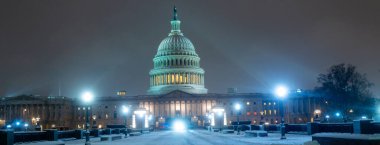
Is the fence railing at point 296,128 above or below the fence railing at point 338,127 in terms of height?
below

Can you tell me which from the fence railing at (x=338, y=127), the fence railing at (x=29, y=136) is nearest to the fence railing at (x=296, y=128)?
the fence railing at (x=338, y=127)

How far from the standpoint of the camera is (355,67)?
11150cm

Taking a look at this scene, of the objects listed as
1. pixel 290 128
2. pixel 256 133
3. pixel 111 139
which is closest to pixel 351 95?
pixel 290 128

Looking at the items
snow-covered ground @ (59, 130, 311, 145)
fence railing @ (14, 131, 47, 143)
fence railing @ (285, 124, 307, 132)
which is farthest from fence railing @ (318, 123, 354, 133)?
fence railing @ (14, 131, 47, 143)

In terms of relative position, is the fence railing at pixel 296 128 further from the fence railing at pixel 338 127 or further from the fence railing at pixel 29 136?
the fence railing at pixel 29 136

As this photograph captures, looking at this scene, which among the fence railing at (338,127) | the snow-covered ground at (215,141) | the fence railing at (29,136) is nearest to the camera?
the fence railing at (29,136)

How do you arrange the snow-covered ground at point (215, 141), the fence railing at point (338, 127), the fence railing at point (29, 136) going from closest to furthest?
1. the fence railing at point (29, 136)
2. the snow-covered ground at point (215, 141)
3. the fence railing at point (338, 127)

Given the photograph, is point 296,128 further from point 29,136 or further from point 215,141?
point 29,136

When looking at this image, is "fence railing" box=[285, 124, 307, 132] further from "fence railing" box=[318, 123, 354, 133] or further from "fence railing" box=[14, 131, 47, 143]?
"fence railing" box=[14, 131, 47, 143]

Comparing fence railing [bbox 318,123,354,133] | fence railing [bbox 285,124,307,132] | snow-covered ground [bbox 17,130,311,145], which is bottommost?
snow-covered ground [bbox 17,130,311,145]

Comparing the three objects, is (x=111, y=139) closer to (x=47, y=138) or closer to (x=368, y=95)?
(x=47, y=138)

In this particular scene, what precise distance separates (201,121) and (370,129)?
163 meters

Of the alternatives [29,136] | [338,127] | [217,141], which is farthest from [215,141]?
[29,136]

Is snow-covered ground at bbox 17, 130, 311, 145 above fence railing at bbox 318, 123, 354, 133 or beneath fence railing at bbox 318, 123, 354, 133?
beneath
